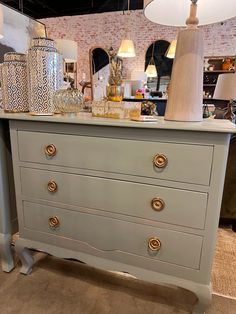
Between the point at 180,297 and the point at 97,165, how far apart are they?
35.5 inches

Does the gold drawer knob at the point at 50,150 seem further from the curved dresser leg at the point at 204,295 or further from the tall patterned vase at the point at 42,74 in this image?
the curved dresser leg at the point at 204,295

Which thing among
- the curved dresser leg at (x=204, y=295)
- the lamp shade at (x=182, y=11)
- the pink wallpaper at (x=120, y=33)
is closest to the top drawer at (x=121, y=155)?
the curved dresser leg at (x=204, y=295)

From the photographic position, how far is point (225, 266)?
1.50m

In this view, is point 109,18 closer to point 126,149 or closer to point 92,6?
point 92,6

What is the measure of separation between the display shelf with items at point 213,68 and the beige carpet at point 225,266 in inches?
175

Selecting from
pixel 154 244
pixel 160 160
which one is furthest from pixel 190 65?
pixel 154 244

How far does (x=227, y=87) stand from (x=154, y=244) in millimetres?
2282

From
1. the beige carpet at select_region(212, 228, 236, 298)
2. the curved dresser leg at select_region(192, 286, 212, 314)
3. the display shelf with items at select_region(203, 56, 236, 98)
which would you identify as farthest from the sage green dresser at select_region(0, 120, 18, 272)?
the display shelf with items at select_region(203, 56, 236, 98)

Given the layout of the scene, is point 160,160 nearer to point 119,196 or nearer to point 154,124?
point 154,124

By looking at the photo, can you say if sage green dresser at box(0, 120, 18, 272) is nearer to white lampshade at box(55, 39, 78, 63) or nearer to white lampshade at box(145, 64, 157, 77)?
white lampshade at box(55, 39, 78, 63)

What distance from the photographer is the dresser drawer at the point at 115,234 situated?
3.18ft

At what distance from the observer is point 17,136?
3.73 ft

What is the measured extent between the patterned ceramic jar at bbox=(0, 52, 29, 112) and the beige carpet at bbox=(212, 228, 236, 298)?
1.56m

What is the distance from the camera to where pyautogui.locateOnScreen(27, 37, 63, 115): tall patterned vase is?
1.10m
